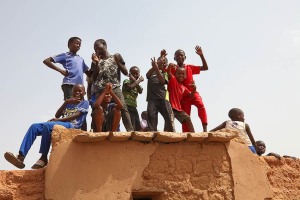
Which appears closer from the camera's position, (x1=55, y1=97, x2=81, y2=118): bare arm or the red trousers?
(x1=55, y1=97, x2=81, y2=118): bare arm

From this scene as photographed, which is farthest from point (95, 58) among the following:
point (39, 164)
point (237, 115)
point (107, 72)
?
point (237, 115)

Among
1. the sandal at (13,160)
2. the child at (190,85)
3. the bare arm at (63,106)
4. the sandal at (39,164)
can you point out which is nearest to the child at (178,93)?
the child at (190,85)

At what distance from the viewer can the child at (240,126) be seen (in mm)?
6408

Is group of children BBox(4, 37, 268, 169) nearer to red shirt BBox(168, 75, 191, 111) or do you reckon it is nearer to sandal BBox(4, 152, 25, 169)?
red shirt BBox(168, 75, 191, 111)

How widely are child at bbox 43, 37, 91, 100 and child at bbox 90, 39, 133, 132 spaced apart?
0.98 ft

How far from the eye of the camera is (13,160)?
4.91 meters

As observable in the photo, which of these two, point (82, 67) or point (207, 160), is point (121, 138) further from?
point (82, 67)

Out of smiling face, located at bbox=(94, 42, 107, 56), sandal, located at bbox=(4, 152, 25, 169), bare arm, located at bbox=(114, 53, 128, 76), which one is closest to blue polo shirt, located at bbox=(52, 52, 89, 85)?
smiling face, located at bbox=(94, 42, 107, 56)

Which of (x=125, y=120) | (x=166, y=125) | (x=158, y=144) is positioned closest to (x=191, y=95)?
(x=166, y=125)

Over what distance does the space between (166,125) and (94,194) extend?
2.06m

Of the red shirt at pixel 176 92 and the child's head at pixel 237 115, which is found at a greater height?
the red shirt at pixel 176 92

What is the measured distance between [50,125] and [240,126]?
292 cm

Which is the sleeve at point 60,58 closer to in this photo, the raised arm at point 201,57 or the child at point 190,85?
the child at point 190,85

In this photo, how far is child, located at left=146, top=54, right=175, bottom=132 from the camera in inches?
264
